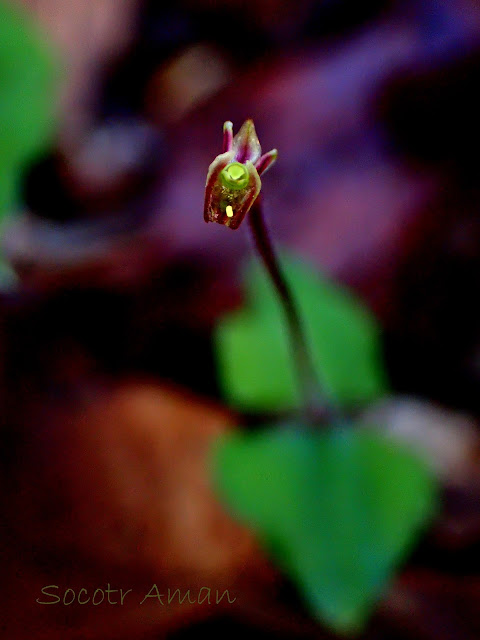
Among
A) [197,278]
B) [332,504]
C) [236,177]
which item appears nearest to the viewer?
[236,177]

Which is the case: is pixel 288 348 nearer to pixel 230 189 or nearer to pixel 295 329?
pixel 295 329

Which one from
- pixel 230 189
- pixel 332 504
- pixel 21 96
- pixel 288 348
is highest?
pixel 21 96

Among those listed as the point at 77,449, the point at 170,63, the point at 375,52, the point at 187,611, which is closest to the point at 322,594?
the point at 187,611

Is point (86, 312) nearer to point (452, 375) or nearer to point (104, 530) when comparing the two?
point (104, 530)

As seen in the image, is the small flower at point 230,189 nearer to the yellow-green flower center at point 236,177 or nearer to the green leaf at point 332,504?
the yellow-green flower center at point 236,177

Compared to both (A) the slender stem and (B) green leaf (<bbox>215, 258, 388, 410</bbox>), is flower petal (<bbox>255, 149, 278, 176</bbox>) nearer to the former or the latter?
(A) the slender stem

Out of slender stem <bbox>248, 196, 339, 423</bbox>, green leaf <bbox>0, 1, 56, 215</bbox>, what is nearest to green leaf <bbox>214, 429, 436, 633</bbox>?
slender stem <bbox>248, 196, 339, 423</bbox>

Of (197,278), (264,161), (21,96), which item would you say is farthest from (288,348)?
(21,96)
